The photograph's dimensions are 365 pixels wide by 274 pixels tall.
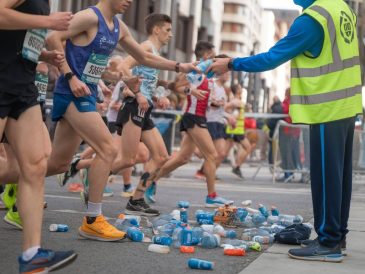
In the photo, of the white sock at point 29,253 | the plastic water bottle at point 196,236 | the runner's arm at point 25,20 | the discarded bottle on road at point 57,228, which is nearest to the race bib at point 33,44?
the runner's arm at point 25,20

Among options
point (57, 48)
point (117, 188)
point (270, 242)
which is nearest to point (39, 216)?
point (57, 48)

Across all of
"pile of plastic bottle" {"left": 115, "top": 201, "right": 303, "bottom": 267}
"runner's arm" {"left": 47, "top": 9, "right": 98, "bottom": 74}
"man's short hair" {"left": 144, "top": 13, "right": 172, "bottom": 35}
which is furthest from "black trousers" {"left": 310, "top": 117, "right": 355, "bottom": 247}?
"man's short hair" {"left": 144, "top": 13, "right": 172, "bottom": 35}

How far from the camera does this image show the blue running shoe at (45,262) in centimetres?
452

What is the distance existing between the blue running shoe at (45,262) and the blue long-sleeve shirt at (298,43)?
221cm

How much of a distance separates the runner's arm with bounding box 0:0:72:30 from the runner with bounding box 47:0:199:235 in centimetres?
152

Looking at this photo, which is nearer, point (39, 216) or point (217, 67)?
point (39, 216)

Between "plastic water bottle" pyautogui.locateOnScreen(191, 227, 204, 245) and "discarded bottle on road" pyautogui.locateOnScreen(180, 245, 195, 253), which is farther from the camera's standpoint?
"plastic water bottle" pyautogui.locateOnScreen(191, 227, 204, 245)

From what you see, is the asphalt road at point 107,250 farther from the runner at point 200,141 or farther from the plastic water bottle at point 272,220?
the plastic water bottle at point 272,220

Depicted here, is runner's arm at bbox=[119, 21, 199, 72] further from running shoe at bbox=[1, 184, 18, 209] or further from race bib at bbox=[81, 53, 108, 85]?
running shoe at bbox=[1, 184, 18, 209]

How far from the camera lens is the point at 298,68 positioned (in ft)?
19.6

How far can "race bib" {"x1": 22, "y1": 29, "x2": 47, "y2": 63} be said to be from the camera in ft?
16.0

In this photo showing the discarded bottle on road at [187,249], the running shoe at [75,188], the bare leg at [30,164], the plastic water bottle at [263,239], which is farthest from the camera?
the running shoe at [75,188]

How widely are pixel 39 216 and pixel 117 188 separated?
8.11 meters

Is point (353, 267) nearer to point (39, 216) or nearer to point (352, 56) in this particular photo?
point (352, 56)
